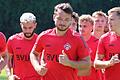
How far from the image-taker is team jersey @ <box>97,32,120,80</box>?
759cm

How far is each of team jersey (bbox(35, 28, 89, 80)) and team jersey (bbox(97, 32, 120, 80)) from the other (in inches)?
18.5

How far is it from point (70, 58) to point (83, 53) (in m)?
0.19

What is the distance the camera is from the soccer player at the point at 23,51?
900 cm

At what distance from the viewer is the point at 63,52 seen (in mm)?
7109

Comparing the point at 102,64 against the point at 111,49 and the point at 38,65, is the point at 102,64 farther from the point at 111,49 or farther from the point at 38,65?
the point at 38,65

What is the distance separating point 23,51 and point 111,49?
83.6 inches

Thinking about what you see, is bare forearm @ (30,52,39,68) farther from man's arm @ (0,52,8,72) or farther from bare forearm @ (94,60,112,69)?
man's arm @ (0,52,8,72)

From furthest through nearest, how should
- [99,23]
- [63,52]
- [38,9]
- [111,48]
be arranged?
[38,9] < [99,23] < [111,48] < [63,52]

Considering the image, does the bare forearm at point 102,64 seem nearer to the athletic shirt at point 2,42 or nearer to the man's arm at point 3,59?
the man's arm at point 3,59

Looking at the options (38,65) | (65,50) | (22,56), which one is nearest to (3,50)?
(22,56)

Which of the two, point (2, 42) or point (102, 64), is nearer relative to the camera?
point (102, 64)

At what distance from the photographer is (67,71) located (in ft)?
23.9

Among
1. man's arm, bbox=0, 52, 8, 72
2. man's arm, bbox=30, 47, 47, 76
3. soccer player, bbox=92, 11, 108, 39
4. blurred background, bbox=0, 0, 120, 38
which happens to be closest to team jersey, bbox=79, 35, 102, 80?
soccer player, bbox=92, 11, 108, 39

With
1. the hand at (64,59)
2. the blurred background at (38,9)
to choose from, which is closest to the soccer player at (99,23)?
the hand at (64,59)
